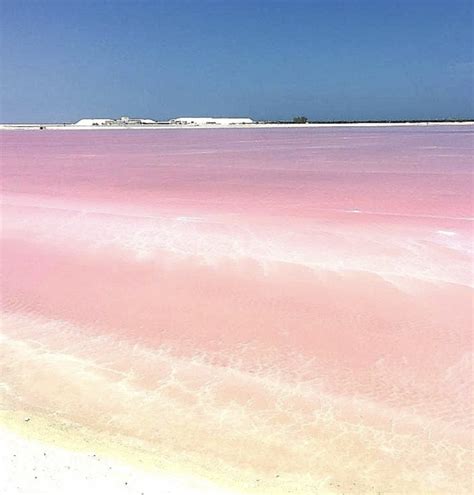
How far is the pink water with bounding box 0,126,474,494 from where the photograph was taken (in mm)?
3783

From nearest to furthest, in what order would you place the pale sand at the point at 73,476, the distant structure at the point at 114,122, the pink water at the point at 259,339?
the pale sand at the point at 73,476 < the pink water at the point at 259,339 < the distant structure at the point at 114,122

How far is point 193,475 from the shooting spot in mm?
3430

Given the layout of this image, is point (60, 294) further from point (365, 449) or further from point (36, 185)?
point (36, 185)

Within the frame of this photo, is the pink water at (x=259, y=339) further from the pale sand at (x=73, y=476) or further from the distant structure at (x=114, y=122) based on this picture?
the distant structure at (x=114, y=122)

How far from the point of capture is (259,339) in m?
5.39

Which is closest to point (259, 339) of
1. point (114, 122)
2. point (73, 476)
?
point (73, 476)

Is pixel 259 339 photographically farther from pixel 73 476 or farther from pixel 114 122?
pixel 114 122

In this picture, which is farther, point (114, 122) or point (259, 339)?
point (114, 122)

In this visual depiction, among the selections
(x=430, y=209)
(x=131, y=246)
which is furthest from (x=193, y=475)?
(x=430, y=209)

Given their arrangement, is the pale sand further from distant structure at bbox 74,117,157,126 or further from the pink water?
distant structure at bbox 74,117,157,126

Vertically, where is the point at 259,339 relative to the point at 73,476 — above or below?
below

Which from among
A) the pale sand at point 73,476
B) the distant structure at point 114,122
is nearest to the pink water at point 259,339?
the pale sand at point 73,476

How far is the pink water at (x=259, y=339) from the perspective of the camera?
3.78 m

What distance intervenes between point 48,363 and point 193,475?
2035 millimetres
